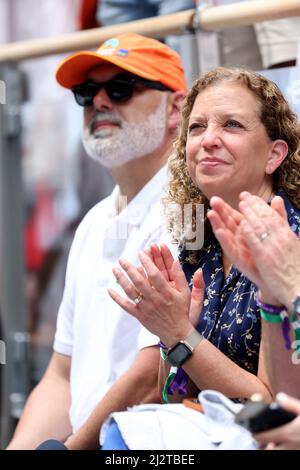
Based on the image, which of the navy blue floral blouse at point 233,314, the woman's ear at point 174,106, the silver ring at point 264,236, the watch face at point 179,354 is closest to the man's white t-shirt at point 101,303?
the woman's ear at point 174,106

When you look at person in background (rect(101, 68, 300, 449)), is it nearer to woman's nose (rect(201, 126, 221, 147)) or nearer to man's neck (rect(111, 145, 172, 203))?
woman's nose (rect(201, 126, 221, 147))

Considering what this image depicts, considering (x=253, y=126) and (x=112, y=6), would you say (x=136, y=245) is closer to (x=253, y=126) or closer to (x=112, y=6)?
(x=253, y=126)

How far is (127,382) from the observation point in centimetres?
263

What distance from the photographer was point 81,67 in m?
3.07

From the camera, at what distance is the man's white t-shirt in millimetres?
2859

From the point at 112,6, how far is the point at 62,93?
0.54 metres

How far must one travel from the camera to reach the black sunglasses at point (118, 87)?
9.95 feet

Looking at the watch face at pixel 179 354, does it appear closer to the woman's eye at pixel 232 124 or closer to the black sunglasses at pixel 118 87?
the woman's eye at pixel 232 124

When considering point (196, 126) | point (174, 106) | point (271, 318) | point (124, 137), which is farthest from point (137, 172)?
point (271, 318)

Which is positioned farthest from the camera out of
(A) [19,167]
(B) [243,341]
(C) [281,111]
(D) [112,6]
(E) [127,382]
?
(A) [19,167]

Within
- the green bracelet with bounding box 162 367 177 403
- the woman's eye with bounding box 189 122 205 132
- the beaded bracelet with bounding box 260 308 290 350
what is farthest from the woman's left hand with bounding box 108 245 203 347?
the woman's eye with bounding box 189 122 205 132

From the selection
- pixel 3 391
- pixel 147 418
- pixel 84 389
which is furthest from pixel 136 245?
pixel 3 391

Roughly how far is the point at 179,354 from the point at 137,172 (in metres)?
1.04

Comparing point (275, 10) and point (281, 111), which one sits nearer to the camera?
point (281, 111)
